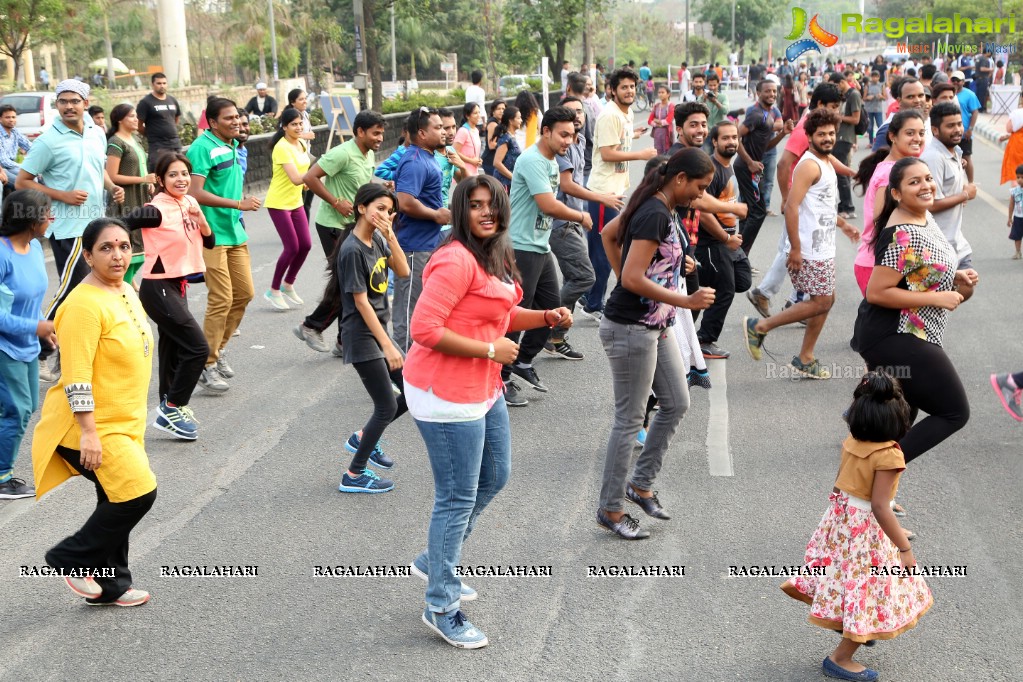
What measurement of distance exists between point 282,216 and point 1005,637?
715 cm

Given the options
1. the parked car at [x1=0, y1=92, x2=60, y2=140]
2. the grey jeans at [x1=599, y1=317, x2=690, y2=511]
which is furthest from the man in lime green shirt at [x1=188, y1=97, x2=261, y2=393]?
the parked car at [x1=0, y1=92, x2=60, y2=140]

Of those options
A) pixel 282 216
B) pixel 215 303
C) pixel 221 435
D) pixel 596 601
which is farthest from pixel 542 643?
pixel 282 216

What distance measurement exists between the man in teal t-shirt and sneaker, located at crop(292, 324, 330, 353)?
6.02ft

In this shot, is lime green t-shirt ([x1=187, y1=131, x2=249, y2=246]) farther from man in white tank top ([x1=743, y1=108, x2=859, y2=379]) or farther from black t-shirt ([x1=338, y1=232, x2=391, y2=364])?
man in white tank top ([x1=743, y1=108, x2=859, y2=379])

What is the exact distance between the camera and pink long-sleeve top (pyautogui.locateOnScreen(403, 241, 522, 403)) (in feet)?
13.6

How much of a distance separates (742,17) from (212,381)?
9923 centimetres

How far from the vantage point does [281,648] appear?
14.5 feet

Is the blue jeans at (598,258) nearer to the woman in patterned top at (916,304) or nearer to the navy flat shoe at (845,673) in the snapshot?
the woman in patterned top at (916,304)

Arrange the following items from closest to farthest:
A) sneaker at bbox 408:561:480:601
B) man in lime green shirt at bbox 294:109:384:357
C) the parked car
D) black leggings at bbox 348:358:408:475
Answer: sneaker at bbox 408:561:480:601, black leggings at bbox 348:358:408:475, man in lime green shirt at bbox 294:109:384:357, the parked car

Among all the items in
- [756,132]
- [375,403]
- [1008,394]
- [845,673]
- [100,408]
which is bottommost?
[845,673]

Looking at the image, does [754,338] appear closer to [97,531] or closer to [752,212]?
[752,212]

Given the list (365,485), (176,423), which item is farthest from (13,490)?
(365,485)

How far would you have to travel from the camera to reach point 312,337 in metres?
8.84

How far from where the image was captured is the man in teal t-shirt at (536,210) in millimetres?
7352
